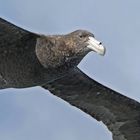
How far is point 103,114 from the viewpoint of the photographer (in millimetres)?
21188

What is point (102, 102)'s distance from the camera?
21.1 metres

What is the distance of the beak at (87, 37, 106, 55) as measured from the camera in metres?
17.5

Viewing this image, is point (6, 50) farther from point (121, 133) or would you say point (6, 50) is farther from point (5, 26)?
point (121, 133)

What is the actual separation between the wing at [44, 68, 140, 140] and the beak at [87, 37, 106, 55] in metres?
2.42

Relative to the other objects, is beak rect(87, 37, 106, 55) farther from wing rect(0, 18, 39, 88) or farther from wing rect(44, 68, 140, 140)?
wing rect(44, 68, 140, 140)

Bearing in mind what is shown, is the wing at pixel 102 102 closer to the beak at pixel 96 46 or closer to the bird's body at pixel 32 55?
the bird's body at pixel 32 55

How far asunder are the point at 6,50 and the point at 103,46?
6.88 feet

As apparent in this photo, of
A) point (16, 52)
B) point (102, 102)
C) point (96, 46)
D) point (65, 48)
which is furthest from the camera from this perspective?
point (102, 102)

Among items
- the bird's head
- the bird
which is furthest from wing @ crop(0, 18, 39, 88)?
the bird's head

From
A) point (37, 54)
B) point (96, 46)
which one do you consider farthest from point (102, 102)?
point (96, 46)

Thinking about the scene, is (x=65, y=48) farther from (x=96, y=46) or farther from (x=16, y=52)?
(x=16, y=52)

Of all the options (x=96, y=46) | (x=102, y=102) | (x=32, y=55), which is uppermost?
(x=96, y=46)

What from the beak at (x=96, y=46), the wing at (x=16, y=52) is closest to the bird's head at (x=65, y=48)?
the beak at (x=96, y=46)

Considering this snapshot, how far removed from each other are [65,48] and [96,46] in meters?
0.80
